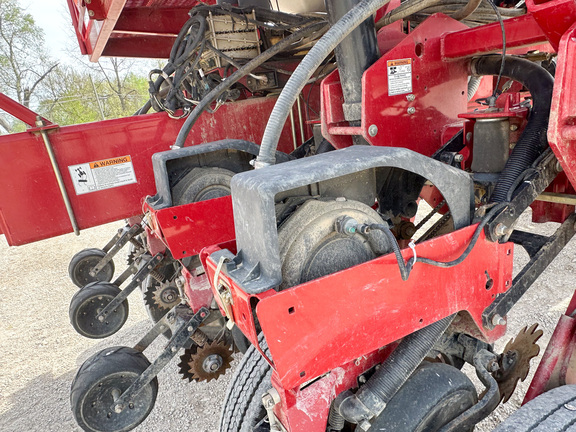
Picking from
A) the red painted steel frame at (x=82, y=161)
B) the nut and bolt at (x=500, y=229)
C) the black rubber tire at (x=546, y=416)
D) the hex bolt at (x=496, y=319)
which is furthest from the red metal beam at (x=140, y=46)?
the black rubber tire at (x=546, y=416)

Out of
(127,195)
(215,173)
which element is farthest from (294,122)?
(127,195)

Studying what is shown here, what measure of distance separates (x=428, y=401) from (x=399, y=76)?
1.19 meters

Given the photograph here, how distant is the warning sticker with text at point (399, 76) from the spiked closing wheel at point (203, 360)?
5.20 ft

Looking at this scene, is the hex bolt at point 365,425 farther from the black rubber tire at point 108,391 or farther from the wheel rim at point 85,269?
the wheel rim at point 85,269

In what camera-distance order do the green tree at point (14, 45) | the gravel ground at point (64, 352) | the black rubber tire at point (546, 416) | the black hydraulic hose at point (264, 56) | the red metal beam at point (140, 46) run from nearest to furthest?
the black rubber tire at point (546, 416) < the black hydraulic hose at point (264, 56) < the gravel ground at point (64, 352) < the red metal beam at point (140, 46) < the green tree at point (14, 45)

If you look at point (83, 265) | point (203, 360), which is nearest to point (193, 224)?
point (203, 360)

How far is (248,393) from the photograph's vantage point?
137 centimetres

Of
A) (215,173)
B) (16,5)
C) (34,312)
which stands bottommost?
(34,312)

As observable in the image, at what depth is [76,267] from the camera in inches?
133

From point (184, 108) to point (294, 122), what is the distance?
847 mm

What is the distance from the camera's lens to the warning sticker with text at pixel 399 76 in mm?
1563

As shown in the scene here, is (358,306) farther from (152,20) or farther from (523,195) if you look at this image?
(152,20)

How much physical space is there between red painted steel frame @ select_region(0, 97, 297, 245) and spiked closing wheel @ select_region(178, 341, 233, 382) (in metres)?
1.01

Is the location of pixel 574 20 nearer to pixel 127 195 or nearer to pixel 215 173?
pixel 215 173
